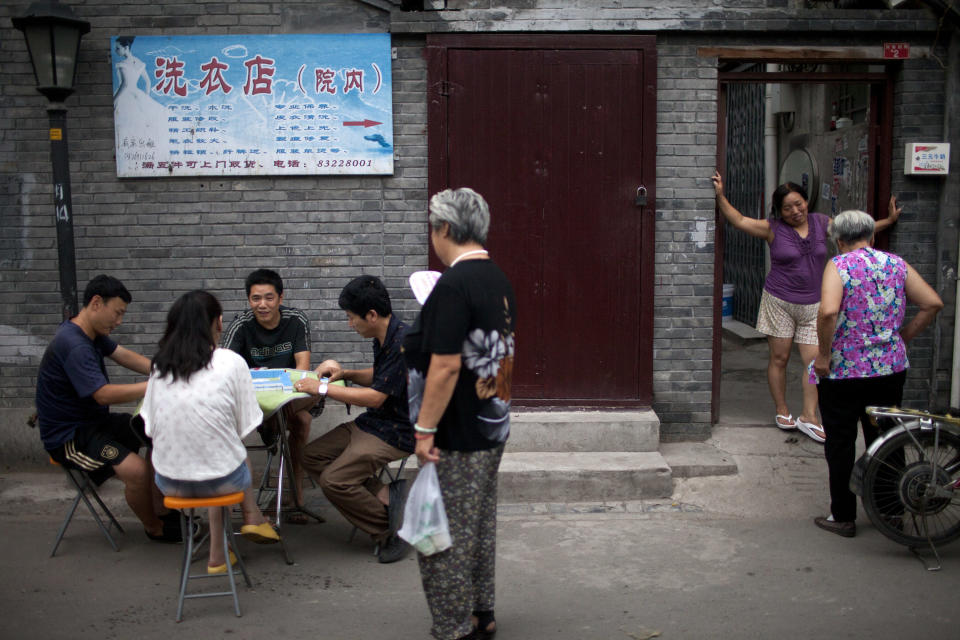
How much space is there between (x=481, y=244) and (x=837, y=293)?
2.18 metres

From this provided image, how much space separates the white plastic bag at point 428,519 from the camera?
11.5ft

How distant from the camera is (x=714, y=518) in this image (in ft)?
17.9

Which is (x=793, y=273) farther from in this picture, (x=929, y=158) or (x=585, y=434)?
(x=585, y=434)

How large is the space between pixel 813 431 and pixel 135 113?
17.2 ft

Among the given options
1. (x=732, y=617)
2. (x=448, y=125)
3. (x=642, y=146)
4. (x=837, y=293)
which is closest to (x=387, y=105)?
(x=448, y=125)

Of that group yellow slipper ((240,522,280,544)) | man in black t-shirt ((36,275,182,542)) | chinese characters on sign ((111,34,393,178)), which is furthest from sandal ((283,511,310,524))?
chinese characters on sign ((111,34,393,178))

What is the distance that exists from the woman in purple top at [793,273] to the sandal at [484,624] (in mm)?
3312

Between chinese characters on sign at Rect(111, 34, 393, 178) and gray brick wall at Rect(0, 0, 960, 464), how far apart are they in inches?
4.5

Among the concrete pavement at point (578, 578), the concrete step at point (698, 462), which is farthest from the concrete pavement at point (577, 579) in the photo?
the concrete step at point (698, 462)

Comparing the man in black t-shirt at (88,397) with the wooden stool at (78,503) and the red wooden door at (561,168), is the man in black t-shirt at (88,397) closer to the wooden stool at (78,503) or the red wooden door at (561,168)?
the wooden stool at (78,503)

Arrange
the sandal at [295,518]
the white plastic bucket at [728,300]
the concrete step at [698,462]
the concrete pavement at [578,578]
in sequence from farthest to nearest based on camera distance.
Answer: the white plastic bucket at [728,300], the concrete step at [698,462], the sandal at [295,518], the concrete pavement at [578,578]

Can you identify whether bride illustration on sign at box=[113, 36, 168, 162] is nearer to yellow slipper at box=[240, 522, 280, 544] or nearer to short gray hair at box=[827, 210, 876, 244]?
yellow slipper at box=[240, 522, 280, 544]

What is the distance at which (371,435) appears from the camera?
4844 millimetres

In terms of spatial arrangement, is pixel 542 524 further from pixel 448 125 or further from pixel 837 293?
pixel 448 125
